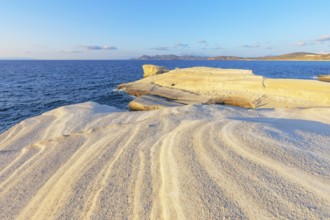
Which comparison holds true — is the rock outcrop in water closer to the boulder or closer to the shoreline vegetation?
the boulder

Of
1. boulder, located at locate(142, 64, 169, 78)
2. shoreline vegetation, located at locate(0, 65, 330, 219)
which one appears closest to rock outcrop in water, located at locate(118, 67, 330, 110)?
boulder, located at locate(142, 64, 169, 78)

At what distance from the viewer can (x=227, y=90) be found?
28000 mm

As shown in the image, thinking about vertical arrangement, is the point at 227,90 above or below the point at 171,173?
below

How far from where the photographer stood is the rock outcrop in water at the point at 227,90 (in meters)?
21.2

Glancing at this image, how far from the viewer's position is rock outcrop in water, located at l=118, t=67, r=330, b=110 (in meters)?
21.2

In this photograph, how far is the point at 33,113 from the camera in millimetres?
24719

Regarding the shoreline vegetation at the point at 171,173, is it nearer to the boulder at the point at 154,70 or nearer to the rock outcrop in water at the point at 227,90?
the rock outcrop in water at the point at 227,90

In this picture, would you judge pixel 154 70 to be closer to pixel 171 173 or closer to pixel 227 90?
pixel 227 90

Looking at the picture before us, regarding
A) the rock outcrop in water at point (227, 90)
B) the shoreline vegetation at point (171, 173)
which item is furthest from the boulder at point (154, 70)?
the shoreline vegetation at point (171, 173)

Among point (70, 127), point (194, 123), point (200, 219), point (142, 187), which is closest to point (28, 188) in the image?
point (142, 187)

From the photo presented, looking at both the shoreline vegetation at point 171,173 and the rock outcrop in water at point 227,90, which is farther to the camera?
the rock outcrop in water at point 227,90

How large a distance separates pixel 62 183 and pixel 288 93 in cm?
2356

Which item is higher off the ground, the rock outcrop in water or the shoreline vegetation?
the shoreline vegetation

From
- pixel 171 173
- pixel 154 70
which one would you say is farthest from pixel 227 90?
pixel 154 70
